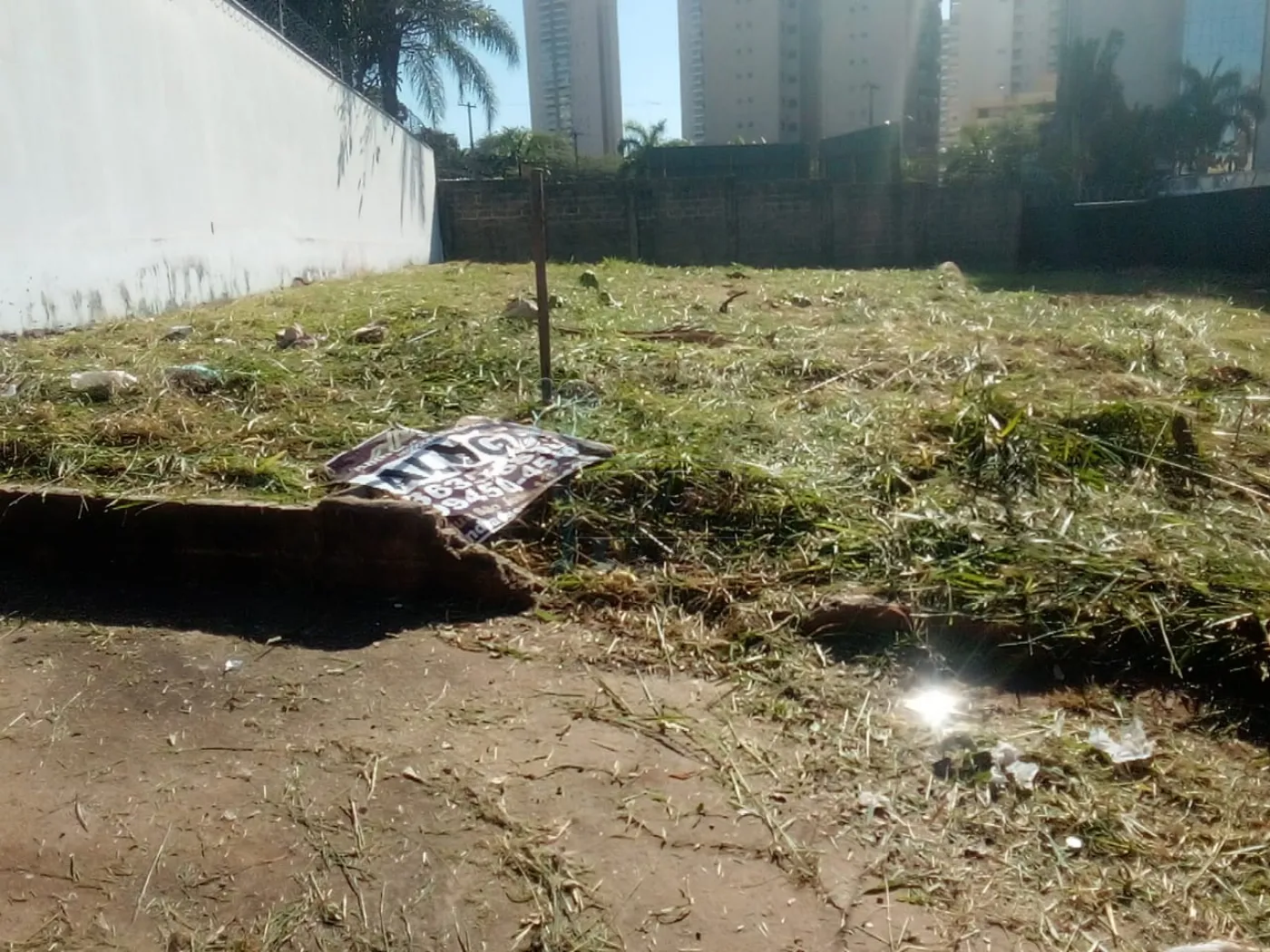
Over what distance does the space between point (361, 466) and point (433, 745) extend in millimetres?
1641

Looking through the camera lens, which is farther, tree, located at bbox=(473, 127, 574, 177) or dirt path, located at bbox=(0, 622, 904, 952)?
tree, located at bbox=(473, 127, 574, 177)

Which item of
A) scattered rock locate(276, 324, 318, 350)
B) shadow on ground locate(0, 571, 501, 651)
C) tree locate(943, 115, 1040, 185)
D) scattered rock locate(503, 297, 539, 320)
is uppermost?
tree locate(943, 115, 1040, 185)

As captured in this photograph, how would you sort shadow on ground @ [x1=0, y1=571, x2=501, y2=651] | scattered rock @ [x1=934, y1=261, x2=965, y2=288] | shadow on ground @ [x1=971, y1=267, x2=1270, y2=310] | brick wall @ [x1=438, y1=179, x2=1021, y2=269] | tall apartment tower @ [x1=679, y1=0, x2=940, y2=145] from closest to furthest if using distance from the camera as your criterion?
shadow on ground @ [x1=0, y1=571, x2=501, y2=651]
shadow on ground @ [x1=971, y1=267, x2=1270, y2=310]
scattered rock @ [x1=934, y1=261, x2=965, y2=288]
brick wall @ [x1=438, y1=179, x2=1021, y2=269]
tall apartment tower @ [x1=679, y1=0, x2=940, y2=145]

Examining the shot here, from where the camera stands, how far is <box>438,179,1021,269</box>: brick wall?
2061 cm

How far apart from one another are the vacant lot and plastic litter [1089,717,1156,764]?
4 centimetres

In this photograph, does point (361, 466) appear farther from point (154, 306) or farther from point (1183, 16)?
point (1183, 16)

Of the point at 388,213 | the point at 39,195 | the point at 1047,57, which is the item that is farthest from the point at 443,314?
the point at 1047,57

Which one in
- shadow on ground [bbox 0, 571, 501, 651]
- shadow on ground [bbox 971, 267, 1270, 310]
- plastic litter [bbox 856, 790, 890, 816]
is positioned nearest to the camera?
plastic litter [bbox 856, 790, 890, 816]

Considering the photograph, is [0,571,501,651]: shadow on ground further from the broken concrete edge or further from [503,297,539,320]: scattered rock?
[503,297,539,320]: scattered rock

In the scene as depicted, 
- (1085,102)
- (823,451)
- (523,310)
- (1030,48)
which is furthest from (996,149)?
(823,451)

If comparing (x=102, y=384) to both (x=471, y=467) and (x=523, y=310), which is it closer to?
(x=471, y=467)

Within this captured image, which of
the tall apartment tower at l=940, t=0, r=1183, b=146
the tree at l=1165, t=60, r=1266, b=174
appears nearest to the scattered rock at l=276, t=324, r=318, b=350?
the tree at l=1165, t=60, r=1266, b=174

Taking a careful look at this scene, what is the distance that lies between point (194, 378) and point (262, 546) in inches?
75.7

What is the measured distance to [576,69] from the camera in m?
62.5
